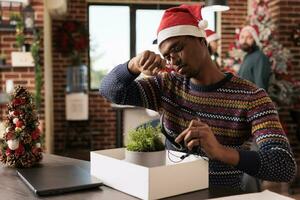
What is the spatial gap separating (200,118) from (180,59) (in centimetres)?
24

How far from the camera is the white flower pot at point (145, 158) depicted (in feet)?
3.63

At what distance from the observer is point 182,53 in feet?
4.28

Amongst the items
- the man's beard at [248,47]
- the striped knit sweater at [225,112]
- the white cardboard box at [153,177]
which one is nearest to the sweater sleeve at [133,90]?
the striped knit sweater at [225,112]

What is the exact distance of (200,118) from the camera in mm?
1423

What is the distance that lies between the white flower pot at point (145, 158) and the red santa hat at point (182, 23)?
1.35 ft

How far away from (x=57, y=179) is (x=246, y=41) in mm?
3583

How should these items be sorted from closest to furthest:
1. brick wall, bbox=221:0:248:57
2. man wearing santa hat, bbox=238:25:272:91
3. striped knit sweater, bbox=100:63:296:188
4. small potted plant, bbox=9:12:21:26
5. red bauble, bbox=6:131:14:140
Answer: striped knit sweater, bbox=100:63:296:188
red bauble, bbox=6:131:14:140
man wearing santa hat, bbox=238:25:272:91
small potted plant, bbox=9:12:21:26
brick wall, bbox=221:0:248:57

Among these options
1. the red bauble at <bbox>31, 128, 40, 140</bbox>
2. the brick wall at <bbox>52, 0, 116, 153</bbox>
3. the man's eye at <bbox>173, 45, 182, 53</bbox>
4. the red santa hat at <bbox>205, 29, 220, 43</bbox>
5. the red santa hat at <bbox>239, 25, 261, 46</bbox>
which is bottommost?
the brick wall at <bbox>52, 0, 116, 153</bbox>

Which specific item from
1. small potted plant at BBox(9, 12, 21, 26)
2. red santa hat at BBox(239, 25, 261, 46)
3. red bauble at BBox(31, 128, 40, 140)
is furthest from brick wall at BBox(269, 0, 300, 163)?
red bauble at BBox(31, 128, 40, 140)

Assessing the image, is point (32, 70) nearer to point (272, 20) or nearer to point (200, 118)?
point (272, 20)

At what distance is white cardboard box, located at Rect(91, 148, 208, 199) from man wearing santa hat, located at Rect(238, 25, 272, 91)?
3.21 m

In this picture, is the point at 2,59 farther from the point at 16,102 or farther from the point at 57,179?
the point at 57,179

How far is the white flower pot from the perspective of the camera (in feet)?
3.63

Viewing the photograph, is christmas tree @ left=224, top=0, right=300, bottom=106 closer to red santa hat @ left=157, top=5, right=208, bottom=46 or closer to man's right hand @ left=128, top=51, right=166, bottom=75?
red santa hat @ left=157, top=5, right=208, bottom=46
